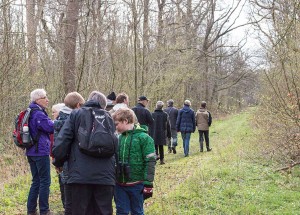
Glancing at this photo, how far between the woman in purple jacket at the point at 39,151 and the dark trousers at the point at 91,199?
1830 millimetres

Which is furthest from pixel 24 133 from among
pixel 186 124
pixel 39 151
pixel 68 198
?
pixel 186 124

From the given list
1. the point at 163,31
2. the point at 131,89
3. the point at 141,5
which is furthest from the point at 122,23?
the point at 163,31

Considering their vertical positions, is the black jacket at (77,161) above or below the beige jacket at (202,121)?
above

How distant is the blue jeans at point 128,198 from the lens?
5.25 metres

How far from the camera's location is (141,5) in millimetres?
14500

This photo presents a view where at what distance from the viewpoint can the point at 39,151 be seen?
6219 mm

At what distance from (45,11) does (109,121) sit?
1285cm

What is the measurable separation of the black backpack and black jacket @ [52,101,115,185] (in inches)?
2.9

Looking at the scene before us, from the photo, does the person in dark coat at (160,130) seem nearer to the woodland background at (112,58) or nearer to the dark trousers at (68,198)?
the woodland background at (112,58)

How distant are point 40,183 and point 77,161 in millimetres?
2053

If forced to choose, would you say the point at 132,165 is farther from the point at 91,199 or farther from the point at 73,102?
the point at 73,102

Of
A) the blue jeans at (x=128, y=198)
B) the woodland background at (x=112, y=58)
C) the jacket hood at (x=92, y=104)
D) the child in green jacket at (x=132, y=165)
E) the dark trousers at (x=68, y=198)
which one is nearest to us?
the dark trousers at (x=68, y=198)

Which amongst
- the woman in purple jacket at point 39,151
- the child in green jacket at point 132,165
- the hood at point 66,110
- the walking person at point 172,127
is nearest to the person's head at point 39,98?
the woman in purple jacket at point 39,151

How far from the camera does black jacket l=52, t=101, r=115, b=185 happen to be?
449 cm
